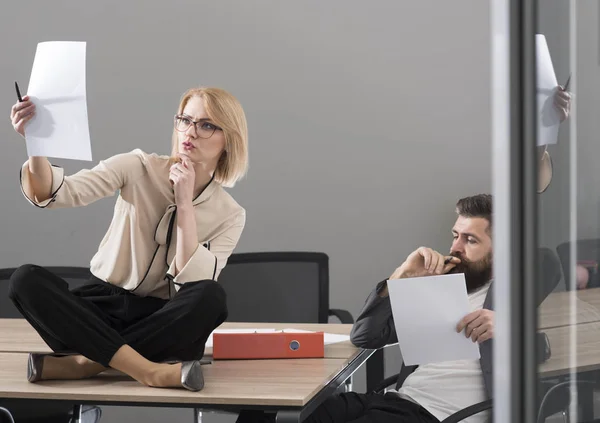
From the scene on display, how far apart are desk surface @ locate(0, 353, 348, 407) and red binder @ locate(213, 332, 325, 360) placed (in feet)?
0.28

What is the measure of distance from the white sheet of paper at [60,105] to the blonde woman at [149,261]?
4 cm

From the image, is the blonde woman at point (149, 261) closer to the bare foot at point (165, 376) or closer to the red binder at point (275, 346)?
the bare foot at point (165, 376)

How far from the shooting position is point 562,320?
86 cm

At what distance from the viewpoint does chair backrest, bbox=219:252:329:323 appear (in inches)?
124

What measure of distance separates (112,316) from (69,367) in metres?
0.22

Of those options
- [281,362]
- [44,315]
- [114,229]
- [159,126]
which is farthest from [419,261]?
[159,126]

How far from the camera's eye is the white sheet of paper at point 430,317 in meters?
1.96

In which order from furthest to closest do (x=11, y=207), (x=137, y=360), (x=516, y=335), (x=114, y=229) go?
(x=11, y=207) < (x=114, y=229) < (x=137, y=360) < (x=516, y=335)

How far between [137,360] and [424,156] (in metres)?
2.33

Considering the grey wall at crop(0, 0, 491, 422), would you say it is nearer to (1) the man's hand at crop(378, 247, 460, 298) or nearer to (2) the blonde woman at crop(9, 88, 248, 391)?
(1) the man's hand at crop(378, 247, 460, 298)

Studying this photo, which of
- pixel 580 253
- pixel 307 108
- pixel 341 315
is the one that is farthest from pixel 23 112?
pixel 307 108

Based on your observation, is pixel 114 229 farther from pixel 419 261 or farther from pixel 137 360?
pixel 419 261

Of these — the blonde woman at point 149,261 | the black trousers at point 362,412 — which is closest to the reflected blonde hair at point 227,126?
the blonde woman at point 149,261

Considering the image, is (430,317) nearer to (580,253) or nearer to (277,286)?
(580,253)
